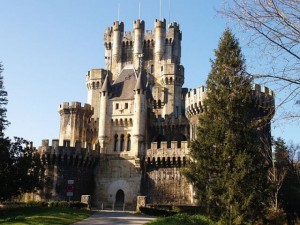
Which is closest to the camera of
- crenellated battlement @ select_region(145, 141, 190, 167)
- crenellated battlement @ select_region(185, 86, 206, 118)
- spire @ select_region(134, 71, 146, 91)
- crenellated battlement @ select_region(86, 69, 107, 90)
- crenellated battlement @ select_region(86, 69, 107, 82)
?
crenellated battlement @ select_region(145, 141, 190, 167)

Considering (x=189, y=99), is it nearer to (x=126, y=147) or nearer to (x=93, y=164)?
(x=126, y=147)

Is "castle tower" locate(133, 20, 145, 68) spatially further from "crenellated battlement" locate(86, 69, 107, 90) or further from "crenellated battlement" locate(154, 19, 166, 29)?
"crenellated battlement" locate(86, 69, 107, 90)

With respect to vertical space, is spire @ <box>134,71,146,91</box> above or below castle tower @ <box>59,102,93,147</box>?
above

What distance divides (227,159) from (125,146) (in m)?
21.6

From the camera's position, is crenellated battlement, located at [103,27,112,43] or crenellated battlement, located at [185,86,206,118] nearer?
crenellated battlement, located at [185,86,206,118]

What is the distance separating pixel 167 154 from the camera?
45281 mm

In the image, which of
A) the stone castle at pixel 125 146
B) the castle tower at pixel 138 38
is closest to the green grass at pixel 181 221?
the stone castle at pixel 125 146

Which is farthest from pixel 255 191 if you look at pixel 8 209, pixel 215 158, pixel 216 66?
pixel 8 209

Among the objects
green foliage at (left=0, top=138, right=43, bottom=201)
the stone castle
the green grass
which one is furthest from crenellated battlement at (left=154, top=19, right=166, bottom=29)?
the green grass

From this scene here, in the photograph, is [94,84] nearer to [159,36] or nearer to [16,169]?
[159,36]

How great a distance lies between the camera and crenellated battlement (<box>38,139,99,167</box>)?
4634 cm

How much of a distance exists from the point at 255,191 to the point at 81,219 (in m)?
11.6

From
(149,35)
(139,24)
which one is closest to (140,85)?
(149,35)

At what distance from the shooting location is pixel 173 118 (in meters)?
52.0
